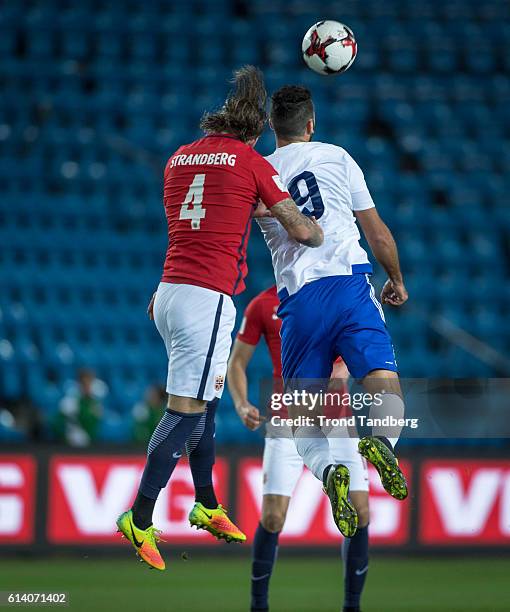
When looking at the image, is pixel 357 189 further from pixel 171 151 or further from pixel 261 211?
pixel 171 151

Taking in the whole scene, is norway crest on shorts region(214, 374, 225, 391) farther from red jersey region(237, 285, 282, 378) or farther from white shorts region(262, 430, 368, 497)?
red jersey region(237, 285, 282, 378)

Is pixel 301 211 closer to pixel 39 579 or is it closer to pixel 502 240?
pixel 39 579

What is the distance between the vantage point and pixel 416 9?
48.4 feet

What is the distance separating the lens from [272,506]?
6.18 meters

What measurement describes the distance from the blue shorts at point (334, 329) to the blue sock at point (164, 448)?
0.60 m

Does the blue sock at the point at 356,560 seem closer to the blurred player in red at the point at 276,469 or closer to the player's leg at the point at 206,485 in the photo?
the blurred player in red at the point at 276,469

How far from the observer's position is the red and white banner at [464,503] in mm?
9469

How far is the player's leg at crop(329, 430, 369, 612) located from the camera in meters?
5.63

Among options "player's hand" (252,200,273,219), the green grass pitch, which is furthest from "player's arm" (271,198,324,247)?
the green grass pitch

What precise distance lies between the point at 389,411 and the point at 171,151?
27.5 feet

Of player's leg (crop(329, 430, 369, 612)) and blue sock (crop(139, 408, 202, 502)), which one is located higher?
blue sock (crop(139, 408, 202, 502))

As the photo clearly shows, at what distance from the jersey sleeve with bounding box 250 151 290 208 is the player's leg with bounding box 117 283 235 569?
0.48m

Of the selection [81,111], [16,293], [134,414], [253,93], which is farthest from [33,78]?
[253,93]

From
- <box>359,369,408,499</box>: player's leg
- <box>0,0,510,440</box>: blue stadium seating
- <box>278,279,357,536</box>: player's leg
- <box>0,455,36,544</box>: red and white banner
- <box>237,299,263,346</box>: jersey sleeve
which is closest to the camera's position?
<box>359,369,408,499</box>: player's leg
